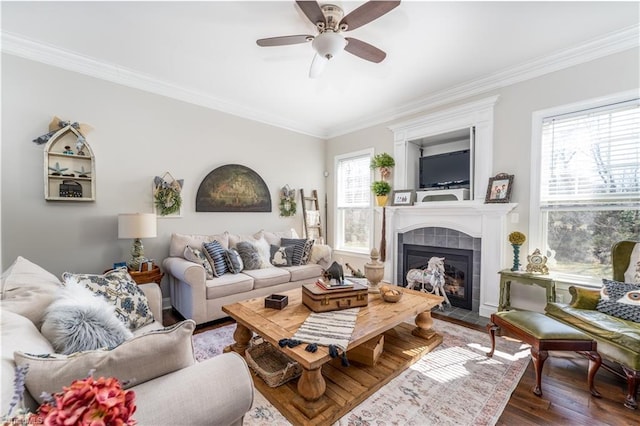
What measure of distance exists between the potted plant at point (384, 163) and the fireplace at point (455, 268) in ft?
4.03

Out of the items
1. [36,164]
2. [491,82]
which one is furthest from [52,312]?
[491,82]

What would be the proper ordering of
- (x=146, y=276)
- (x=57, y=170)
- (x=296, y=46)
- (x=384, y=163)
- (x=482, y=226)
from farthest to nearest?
(x=384, y=163), (x=482, y=226), (x=146, y=276), (x=57, y=170), (x=296, y=46)

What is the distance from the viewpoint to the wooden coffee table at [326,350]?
1.61 metres

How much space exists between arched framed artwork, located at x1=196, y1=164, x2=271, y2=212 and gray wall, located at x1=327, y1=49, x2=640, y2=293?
10.4 feet

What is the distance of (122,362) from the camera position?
0.92m

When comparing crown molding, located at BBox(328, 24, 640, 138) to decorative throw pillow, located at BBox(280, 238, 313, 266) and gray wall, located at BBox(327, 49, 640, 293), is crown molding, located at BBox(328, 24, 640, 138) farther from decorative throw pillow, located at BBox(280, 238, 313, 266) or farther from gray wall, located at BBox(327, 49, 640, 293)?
decorative throw pillow, located at BBox(280, 238, 313, 266)

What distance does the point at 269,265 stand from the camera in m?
3.76

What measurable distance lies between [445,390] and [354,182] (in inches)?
143

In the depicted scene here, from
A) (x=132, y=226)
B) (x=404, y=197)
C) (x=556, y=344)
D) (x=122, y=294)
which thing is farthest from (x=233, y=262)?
(x=556, y=344)

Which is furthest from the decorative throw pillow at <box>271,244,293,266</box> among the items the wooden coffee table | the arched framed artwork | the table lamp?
the table lamp

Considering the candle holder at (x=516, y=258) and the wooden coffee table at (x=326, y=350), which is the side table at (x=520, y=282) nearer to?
the candle holder at (x=516, y=258)

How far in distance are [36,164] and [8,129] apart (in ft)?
1.22

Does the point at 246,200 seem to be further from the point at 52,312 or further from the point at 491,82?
the point at 491,82

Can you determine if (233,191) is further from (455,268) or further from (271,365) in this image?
(455,268)
